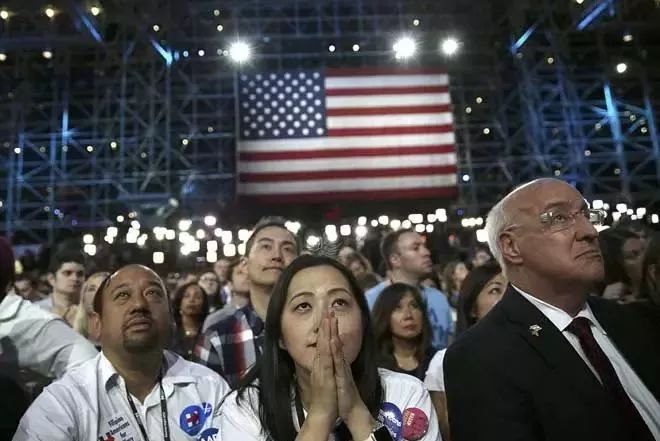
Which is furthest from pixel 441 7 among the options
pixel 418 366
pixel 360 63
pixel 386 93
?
pixel 418 366

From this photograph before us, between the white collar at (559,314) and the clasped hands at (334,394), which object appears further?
the white collar at (559,314)

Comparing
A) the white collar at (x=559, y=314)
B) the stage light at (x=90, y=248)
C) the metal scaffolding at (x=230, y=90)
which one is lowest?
the white collar at (x=559, y=314)

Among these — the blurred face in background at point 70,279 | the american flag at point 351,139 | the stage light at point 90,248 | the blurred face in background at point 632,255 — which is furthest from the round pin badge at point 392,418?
the stage light at point 90,248

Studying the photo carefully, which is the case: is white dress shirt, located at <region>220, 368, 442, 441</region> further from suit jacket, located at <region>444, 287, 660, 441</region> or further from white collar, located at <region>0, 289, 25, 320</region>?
white collar, located at <region>0, 289, 25, 320</region>

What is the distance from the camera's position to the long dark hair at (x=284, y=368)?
5.39 feet

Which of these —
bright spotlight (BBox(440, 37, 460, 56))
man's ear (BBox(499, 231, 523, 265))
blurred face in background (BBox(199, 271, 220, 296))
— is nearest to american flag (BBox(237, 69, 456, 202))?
bright spotlight (BBox(440, 37, 460, 56))

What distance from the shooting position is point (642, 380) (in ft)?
6.00

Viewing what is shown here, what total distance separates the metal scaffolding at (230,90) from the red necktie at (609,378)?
12.6 m

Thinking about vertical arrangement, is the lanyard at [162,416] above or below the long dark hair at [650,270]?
below

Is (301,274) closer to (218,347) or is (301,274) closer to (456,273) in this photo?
(218,347)

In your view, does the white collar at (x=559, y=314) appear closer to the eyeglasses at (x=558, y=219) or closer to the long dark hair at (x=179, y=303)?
the eyeglasses at (x=558, y=219)

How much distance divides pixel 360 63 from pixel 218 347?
14.7 metres

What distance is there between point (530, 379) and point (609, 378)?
0.24m

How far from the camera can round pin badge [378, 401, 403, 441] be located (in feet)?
5.27
